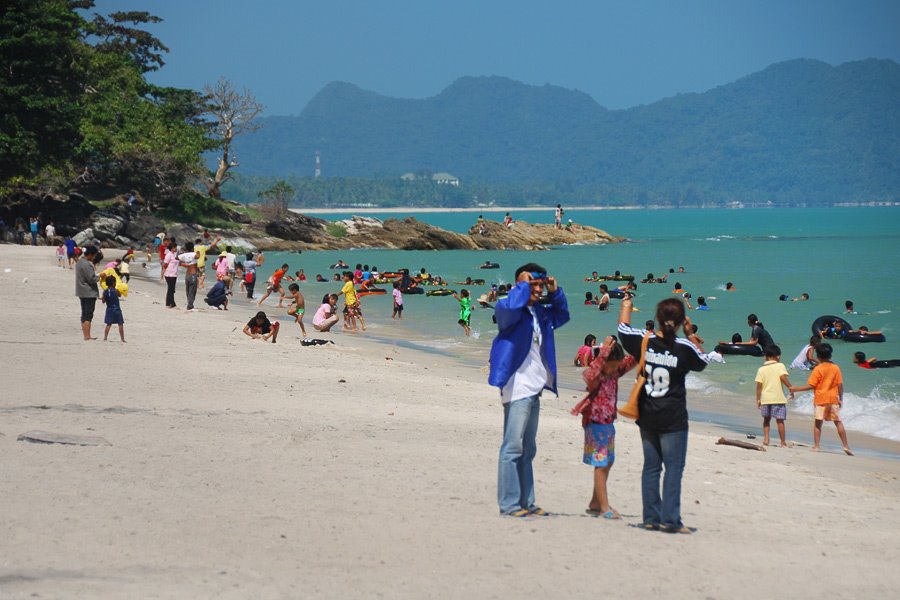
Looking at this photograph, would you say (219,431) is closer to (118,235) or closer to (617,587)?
(617,587)

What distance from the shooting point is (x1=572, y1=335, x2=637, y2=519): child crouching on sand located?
762cm

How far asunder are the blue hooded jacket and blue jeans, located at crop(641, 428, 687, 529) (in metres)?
0.75

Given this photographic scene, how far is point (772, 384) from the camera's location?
12.9 meters

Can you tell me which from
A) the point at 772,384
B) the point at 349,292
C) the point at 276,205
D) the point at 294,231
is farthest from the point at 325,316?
the point at 276,205

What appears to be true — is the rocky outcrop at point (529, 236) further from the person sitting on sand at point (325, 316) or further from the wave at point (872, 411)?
the wave at point (872, 411)

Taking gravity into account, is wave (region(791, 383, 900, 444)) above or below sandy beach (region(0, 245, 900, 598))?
below

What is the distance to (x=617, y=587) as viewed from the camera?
20.0 feet

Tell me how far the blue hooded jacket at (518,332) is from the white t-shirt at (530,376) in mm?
30

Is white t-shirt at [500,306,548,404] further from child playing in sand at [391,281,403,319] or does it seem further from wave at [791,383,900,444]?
child playing in sand at [391,281,403,319]

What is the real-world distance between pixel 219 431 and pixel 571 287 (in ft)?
127

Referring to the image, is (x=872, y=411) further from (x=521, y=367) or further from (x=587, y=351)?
(x=521, y=367)

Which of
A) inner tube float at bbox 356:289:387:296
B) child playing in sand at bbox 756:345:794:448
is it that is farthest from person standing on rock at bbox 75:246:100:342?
inner tube float at bbox 356:289:387:296

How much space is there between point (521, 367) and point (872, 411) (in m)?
10.5

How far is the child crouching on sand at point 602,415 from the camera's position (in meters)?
7.62
